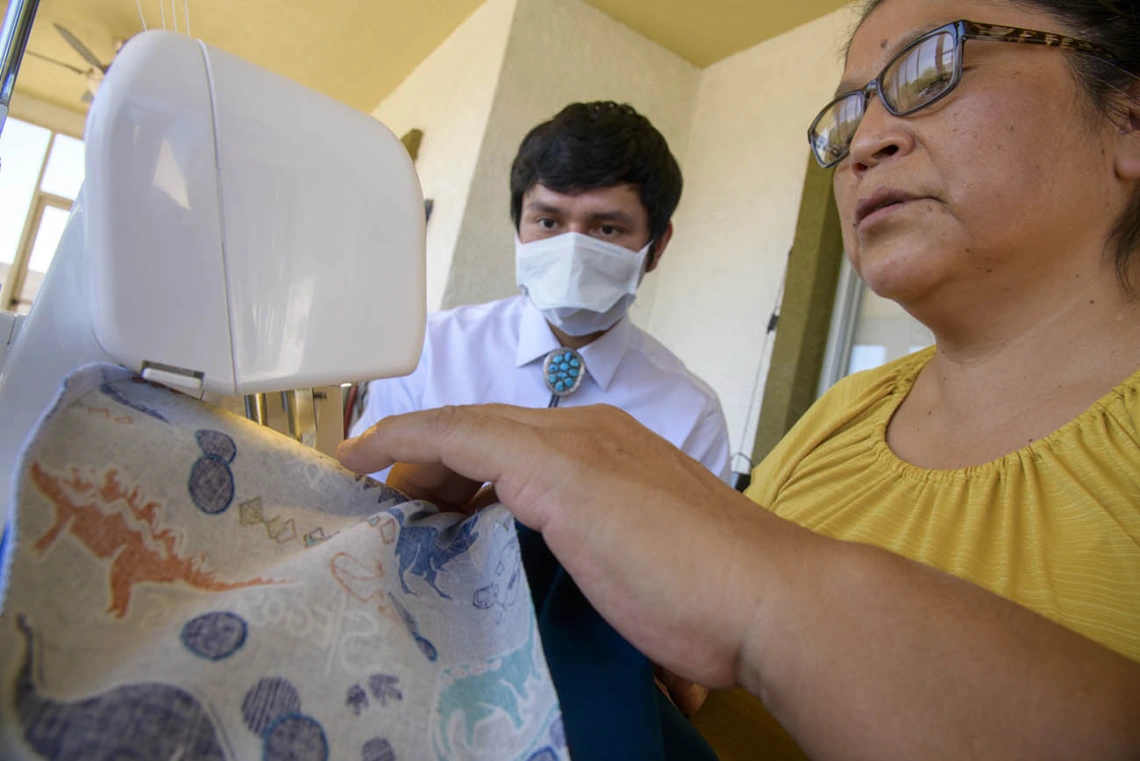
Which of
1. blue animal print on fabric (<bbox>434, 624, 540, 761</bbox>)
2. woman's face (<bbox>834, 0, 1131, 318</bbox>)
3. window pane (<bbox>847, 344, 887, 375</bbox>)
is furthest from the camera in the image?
window pane (<bbox>847, 344, 887, 375</bbox>)

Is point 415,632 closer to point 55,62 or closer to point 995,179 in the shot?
point 995,179

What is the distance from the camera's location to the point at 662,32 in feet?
8.65

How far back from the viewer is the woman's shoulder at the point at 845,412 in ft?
2.74

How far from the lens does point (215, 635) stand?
282 millimetres

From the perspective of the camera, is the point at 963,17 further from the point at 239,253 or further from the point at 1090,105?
the point at 239,253

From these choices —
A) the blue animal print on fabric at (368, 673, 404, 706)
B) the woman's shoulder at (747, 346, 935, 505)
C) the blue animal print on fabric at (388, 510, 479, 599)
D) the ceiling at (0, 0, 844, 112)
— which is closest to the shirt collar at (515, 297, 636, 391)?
the woman's shoulder at (747, 346, 935, 505)

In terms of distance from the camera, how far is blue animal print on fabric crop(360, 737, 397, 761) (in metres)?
0.29

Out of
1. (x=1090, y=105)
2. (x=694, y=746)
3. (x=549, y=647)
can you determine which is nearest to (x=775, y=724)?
(x=694, y=746)

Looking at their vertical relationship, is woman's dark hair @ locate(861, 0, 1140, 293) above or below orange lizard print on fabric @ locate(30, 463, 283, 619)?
above

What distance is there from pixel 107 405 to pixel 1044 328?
768 mm

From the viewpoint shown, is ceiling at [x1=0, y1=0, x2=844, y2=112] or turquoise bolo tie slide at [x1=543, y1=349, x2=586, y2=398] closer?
turquoise bolo tie slide at [x1=543, y1=349, x2=586, y2=398]

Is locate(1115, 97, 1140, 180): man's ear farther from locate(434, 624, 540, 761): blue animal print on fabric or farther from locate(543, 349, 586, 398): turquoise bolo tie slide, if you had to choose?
locate(543, 349, 586, 398): turquoise bolo tie slide

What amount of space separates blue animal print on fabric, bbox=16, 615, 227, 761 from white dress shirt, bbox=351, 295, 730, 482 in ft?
3.89

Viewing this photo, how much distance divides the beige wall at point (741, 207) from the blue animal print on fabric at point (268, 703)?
6.67 feet
